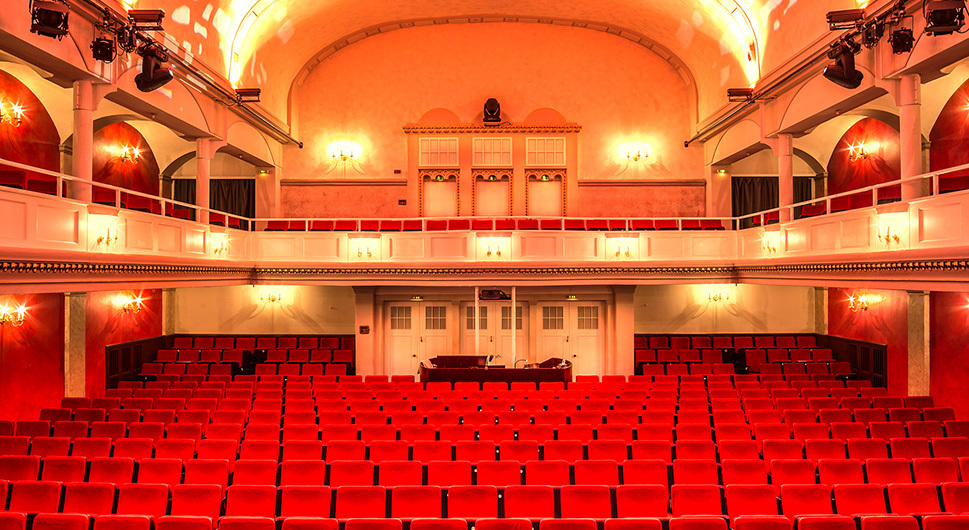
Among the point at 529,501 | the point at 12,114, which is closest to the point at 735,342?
the point at 529,501

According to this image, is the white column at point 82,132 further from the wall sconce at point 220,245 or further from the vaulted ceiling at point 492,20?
the wall sconce at point 220,245

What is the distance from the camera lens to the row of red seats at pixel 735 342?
1662 cm

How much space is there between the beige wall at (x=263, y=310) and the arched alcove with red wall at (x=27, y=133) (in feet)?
18.7

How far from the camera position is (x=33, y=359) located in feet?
38.9

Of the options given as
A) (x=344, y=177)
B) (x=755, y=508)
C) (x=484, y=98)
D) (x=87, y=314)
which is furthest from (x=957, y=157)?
(x=87, y=314)

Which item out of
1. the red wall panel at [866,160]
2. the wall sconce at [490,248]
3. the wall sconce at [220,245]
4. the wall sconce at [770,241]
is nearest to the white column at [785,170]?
the wall sconce at [770,241]

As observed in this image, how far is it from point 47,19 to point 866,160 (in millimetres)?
16732

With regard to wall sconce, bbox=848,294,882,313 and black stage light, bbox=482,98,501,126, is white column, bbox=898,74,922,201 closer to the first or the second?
wall sconce, bbox=848,294,882,313

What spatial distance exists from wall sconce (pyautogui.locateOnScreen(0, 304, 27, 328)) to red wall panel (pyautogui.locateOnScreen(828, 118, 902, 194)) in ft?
61.1

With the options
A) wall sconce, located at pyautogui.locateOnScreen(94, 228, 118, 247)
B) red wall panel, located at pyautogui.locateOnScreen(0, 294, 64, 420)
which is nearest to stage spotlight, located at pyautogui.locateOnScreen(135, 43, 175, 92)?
wall sconce, located at pyautogui.locateOnScreen(94, 228, 118, 247)

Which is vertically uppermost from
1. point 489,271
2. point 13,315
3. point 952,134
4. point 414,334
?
point 952,134

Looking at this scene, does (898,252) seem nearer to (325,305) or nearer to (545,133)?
(545,133)

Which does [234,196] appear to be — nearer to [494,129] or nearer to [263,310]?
[263,310]

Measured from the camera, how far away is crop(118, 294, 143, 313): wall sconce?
572 inches
